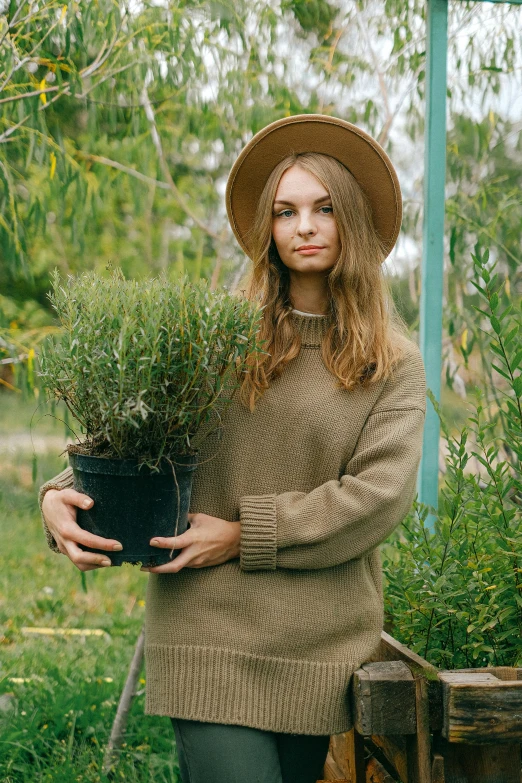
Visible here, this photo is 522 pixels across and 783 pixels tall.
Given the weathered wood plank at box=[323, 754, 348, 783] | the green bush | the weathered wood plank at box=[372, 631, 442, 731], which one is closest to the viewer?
the weathered wood plank at box=[372, 631, 442, 731]

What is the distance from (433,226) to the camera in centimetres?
253

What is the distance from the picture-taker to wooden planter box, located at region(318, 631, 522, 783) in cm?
155

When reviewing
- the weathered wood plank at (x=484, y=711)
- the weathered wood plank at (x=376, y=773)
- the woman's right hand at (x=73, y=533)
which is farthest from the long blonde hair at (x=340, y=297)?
the weathered wood plank at (x=376, y=773)

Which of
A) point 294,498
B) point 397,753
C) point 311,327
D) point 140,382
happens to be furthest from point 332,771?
point 140,382

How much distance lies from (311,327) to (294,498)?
42 cm

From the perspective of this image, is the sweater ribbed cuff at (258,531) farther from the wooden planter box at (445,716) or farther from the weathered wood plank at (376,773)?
the weathered wood plank at (376,773)

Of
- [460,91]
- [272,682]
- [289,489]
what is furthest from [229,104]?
[272,682]

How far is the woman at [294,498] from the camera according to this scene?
1667 mm

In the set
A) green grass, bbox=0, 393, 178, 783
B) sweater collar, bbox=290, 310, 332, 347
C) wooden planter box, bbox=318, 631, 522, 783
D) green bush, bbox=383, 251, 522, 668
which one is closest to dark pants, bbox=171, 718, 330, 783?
wooden planter box, bbox=318, 631, 522, 783

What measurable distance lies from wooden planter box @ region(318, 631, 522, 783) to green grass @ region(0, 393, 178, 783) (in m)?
1.25

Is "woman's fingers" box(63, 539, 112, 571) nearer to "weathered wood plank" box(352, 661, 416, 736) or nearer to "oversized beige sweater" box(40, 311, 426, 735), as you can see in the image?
"oversized beige sweater" box(40, 311, 426, 735)

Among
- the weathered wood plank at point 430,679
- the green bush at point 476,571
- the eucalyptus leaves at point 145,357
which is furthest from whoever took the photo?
the green bush at point 476,571

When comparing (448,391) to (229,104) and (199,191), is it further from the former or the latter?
(199,191)

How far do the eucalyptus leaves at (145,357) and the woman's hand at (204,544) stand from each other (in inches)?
7.4
